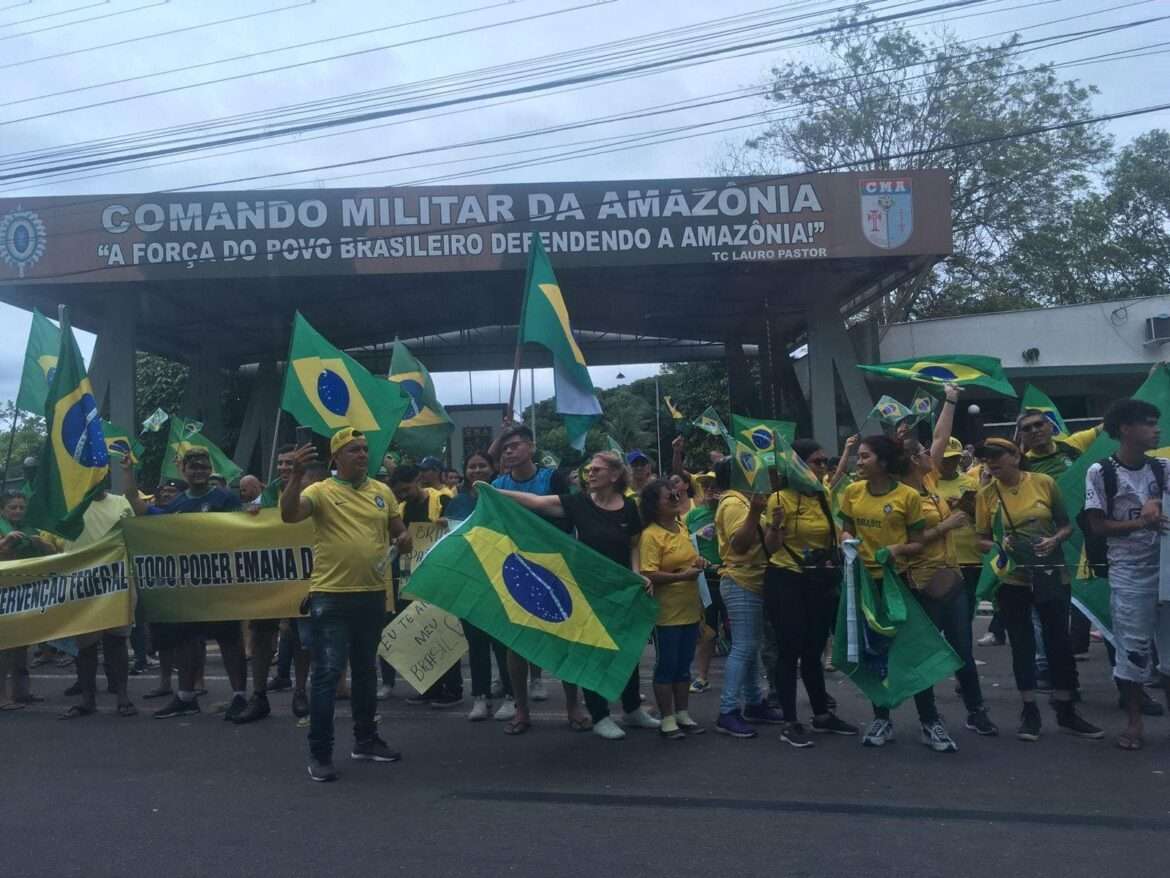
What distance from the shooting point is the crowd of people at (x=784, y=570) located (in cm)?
632

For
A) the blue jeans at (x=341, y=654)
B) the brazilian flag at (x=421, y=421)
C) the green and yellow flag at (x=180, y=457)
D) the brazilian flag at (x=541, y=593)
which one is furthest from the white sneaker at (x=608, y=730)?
the green and yellow flag at (x=180, y=457)

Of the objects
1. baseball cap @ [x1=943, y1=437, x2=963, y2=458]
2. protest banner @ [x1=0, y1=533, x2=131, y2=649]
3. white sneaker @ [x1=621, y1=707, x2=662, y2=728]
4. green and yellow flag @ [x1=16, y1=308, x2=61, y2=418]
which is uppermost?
green and yellow flag @ [x1=16, y1=308, x2=61, y2=418]

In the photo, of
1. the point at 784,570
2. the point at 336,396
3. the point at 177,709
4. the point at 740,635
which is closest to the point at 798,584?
the point at 784,570

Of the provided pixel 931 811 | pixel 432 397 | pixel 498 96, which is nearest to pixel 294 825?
pixel 931 811

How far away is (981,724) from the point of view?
681 centimetres

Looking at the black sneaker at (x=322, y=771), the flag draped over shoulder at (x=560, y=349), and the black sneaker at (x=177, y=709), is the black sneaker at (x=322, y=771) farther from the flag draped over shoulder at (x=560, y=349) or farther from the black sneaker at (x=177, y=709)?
the flag draped over shoulder at (x=560, y=349)

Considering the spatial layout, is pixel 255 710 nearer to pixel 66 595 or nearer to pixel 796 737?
pixel 66 595

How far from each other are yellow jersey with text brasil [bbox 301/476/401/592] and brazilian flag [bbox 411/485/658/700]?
0.84ft

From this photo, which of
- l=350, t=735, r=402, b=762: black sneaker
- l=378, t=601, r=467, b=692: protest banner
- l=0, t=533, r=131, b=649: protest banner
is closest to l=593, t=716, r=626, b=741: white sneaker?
l=378, t=601, r=467, b=692: protest banner

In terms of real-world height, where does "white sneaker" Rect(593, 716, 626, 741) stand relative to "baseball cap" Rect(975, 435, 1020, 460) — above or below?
below

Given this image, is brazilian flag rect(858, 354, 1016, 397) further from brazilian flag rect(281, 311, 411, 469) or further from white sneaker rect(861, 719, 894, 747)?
brazilian flag rect(281, 311, 411, 469)

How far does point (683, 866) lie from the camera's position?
468 centimetres

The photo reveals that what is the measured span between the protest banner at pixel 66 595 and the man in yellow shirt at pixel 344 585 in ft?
8.91

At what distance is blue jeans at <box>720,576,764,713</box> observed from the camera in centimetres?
688
